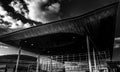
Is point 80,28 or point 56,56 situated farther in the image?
point 56,56

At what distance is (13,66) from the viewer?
591 inches

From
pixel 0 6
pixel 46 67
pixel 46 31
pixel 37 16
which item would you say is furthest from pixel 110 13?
pixel 46 67

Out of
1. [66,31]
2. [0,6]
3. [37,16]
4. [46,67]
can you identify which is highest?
[0,6]

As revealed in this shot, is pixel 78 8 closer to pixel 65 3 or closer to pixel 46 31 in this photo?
pixel 65 3

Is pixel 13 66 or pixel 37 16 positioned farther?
pixel 13 66

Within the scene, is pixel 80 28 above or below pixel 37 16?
below

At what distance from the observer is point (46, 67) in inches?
625

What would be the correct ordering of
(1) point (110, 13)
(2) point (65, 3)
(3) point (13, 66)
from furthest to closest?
(3) point (13, 66) < (2) point (65, 3) < (1) point (110, 13)

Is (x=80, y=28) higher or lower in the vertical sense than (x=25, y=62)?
A: higher

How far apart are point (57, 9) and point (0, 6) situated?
4.42m

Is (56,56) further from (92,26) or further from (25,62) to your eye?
(92,26)

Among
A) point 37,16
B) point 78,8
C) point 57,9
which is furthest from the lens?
point 37,16

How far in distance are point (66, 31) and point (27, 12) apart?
354cm

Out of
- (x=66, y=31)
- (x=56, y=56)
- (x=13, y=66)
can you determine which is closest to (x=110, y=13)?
(x=66, y=31)
